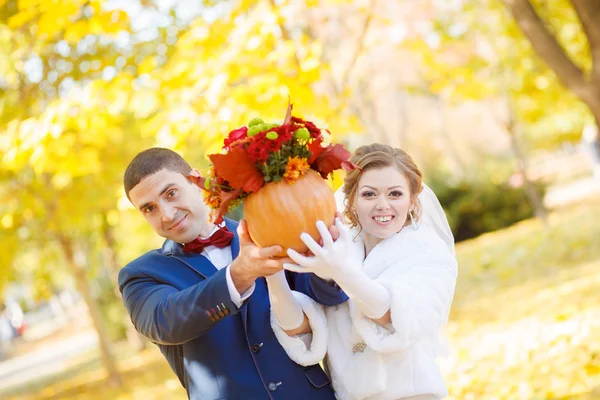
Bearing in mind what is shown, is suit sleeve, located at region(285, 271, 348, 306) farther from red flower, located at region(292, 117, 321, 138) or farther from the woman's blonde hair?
red flower, located at region(292, 117, 321, 138)

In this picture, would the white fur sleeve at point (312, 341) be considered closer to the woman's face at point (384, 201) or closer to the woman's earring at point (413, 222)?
the woman's face at point (384, 201)

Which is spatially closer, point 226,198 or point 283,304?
point 226,198

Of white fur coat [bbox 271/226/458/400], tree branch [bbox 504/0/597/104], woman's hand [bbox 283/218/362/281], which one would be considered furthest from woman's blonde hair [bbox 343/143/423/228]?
tree branch [bbox 504/0/597/104]

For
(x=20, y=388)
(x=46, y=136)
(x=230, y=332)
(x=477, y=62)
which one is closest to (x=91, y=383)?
(x=20, y=388)

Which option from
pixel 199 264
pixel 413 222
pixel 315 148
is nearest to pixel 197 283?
pixel 199 264

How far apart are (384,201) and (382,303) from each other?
478 millimetres

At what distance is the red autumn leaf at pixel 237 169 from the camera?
2.09 meters

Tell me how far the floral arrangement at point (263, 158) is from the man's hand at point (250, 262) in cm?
12

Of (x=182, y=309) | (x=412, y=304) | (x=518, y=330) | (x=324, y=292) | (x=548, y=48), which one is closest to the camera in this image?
(x=182, y=309)

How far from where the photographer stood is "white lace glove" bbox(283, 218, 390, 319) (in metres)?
2.04

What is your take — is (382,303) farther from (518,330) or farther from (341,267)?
(518,330)

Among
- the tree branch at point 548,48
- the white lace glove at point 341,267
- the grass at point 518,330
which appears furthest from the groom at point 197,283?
the tree branch at point 548,48

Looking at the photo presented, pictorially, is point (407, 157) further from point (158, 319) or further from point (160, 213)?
point (158, 319)

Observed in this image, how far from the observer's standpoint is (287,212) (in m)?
2.08
